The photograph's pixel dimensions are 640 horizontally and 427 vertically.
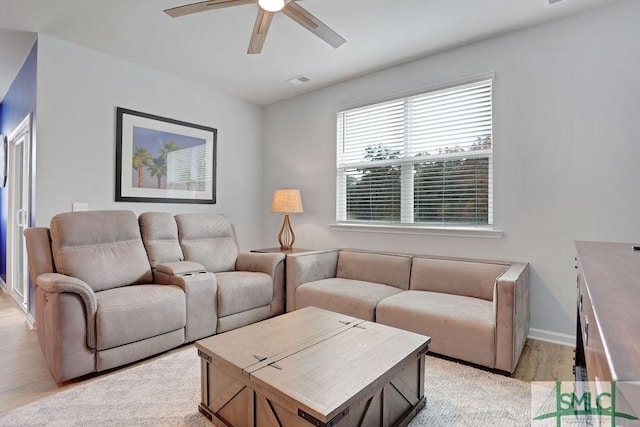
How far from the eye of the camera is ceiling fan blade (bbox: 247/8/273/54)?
2096 mm

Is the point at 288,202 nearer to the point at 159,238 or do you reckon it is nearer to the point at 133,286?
the point at 159,238

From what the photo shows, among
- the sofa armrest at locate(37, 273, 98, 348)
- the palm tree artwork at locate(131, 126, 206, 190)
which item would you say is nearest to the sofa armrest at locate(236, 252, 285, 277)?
the palm tree artwork at locate(131, 126, 206, 190)

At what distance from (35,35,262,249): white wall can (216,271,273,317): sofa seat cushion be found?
4.36 feet

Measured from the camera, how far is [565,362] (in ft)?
7.59

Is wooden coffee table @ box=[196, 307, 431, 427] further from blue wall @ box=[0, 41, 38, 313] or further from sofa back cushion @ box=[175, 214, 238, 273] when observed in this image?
blue wall @ box=[0, 41, 38, 313]

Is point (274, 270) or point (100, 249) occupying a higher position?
point (100, 249)

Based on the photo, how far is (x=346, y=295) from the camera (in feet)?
9.36

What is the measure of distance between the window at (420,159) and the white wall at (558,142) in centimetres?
14

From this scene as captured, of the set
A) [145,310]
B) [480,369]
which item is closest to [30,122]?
[145,310]

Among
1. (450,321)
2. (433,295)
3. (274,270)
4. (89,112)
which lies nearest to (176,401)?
(274,270)

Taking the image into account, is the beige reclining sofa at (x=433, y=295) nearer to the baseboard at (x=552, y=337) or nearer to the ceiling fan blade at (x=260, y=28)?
the baseboard at (x=552, y=337)

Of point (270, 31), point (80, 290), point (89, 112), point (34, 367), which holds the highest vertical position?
point (270, 31)

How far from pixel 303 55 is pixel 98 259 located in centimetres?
257

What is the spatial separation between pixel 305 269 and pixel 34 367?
7.09ft
